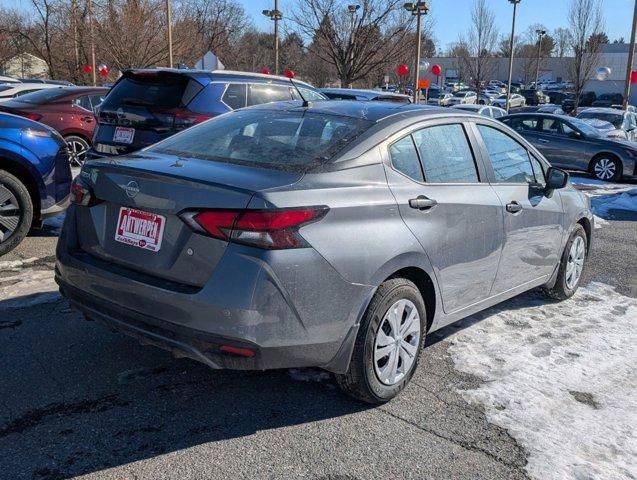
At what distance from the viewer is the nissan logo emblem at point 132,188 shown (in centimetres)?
324

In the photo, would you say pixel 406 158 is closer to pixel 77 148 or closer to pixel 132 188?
pixel 132 188

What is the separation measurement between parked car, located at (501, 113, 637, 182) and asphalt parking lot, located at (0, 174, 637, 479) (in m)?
12.1

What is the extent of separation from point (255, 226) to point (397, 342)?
116 centimetres

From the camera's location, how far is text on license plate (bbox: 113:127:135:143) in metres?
6.83

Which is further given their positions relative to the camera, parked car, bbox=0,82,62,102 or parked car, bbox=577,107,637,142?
parked car, bbox=577,107,637,142

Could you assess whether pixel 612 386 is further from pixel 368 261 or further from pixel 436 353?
pixel 368 261

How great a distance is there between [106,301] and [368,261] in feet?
4.45

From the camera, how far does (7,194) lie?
233 inches

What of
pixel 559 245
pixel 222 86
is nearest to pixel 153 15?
pixel 222 86

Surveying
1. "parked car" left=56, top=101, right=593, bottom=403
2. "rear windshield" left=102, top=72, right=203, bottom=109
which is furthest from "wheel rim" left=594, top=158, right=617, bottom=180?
"parked car" left=56, top=101, right=593, bottom=403

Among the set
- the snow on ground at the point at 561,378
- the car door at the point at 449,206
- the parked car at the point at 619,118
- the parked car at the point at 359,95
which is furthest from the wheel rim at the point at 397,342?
the parked car at the point at 619,118

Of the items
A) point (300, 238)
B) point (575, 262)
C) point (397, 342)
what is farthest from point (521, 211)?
point (300, 238)

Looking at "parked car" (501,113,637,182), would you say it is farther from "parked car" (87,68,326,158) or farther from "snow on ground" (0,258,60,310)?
"snow on ground" (0,258,60,310)

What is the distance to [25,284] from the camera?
5316mm
